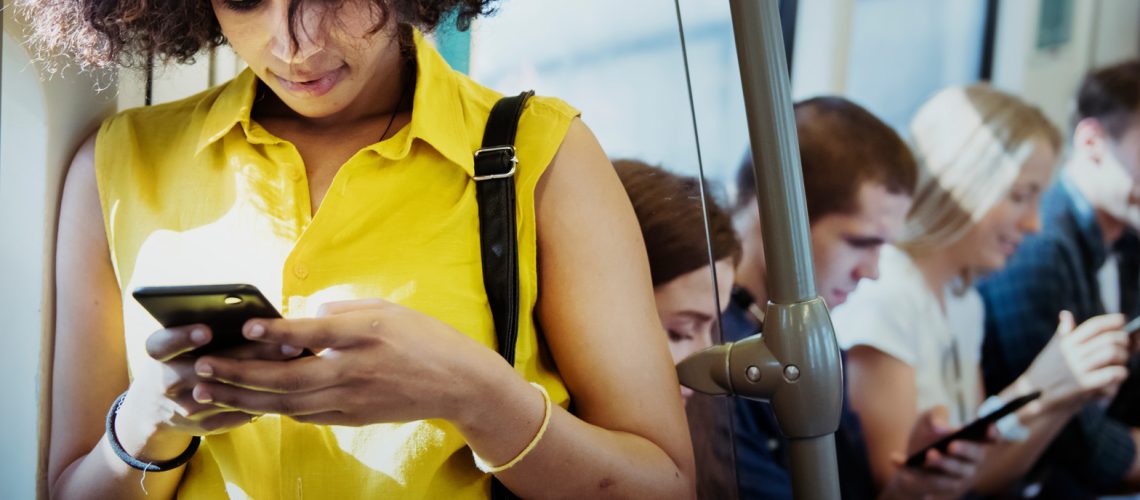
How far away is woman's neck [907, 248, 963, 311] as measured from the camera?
238cm

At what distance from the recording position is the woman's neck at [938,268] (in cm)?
238

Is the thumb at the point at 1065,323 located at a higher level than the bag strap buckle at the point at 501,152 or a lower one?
lower

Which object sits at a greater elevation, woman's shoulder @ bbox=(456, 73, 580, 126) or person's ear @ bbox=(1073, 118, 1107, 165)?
woman's shoulder @ bbox=(456, 73, 580, 126)

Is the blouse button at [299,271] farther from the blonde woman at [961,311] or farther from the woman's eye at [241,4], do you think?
the blonde woman at [961,311]

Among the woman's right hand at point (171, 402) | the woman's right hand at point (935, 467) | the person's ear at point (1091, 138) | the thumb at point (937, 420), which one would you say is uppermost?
the woman's right hand at point (171, 402)

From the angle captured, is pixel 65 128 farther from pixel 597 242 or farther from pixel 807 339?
pixel 807 339

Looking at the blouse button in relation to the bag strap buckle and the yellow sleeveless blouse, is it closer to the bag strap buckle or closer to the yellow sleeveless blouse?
the yellow sleeveless blouse

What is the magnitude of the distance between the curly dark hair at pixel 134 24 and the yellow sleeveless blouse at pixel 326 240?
49 millimetres

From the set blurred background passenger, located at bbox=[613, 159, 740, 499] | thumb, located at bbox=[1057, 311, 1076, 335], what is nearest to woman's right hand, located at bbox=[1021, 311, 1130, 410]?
thumb, located at bbox=[1057, 311, 1076, 335]

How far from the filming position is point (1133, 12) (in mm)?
3084

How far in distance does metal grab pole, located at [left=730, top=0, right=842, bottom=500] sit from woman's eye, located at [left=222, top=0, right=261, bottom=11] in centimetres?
35

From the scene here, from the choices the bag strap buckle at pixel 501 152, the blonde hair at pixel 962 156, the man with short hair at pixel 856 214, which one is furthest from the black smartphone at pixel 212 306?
the blonde hair at pixel 962 156

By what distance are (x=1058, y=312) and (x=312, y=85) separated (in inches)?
89.1

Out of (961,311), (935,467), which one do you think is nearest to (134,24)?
(935,467)
